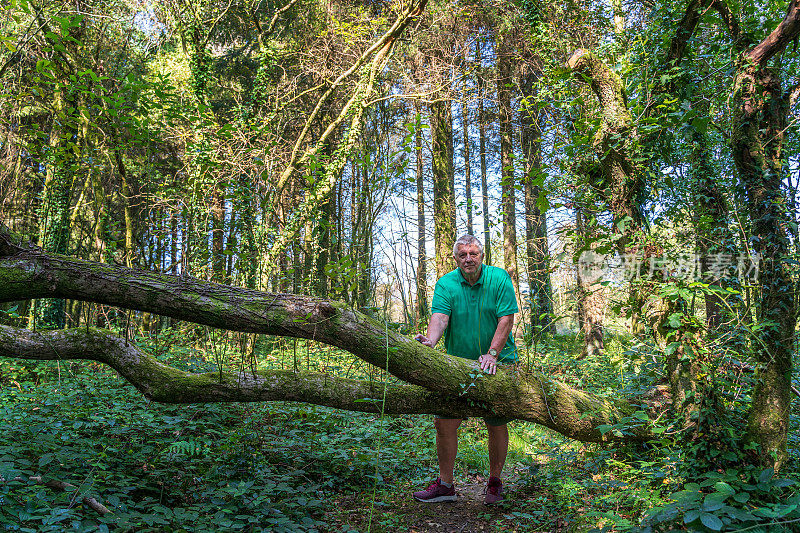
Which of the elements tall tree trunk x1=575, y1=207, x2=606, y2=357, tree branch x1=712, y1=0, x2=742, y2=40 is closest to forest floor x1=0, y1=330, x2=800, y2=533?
tall tree trunk x1=575, y1=207, x2=606, y2=357

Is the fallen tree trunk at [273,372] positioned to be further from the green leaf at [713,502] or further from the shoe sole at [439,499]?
the green leaf at [713,502]

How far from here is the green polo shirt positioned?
3.67 metres

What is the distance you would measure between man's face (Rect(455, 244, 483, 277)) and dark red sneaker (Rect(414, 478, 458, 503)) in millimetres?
1700

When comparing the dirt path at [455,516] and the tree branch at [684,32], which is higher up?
the tree branch at [684,32]

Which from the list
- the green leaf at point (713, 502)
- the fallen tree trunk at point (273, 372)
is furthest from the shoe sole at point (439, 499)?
the green leaf at point (713, 502)

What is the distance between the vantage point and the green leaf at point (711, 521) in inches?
72.2

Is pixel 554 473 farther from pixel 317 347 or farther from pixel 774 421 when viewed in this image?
pixel 317 347

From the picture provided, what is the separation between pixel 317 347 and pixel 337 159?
3.59m

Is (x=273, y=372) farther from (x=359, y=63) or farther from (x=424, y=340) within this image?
(x=359, y=63)

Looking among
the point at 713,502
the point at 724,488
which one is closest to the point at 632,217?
the point at 724,488

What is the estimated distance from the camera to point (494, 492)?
3.54 m

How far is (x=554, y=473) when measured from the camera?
3773 mm

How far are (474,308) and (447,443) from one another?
1095mm

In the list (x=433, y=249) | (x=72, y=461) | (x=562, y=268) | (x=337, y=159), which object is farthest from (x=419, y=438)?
(x=337, y=159)
